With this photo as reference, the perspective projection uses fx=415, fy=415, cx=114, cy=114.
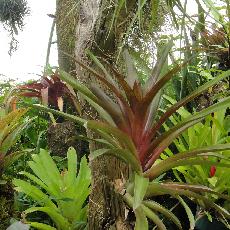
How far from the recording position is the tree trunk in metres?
1.20

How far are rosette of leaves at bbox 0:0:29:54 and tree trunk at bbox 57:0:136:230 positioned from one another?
7.09 metres

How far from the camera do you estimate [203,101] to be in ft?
7.21

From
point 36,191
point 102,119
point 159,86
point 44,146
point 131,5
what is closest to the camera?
point 159,86

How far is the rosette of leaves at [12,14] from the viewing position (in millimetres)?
8312

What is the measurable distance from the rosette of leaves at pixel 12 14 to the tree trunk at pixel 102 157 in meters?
7.09

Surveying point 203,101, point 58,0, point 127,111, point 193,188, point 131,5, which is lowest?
point 193,188

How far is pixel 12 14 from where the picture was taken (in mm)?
8328

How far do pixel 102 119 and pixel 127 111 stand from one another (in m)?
0.14

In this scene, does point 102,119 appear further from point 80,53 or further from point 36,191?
point 36,191

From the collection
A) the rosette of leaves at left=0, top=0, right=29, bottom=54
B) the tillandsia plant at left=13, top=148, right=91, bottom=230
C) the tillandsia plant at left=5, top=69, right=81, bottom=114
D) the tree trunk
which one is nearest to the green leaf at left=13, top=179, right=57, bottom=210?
the tillandsia plant at left=13, top=148, right=91, bottom=230

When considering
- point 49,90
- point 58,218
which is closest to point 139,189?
point 58,218

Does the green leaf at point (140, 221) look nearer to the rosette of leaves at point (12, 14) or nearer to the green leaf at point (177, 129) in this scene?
the green leaf at point (177, 129)

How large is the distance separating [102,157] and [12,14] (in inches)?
301

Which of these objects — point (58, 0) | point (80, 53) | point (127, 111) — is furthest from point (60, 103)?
point (127, 111)
